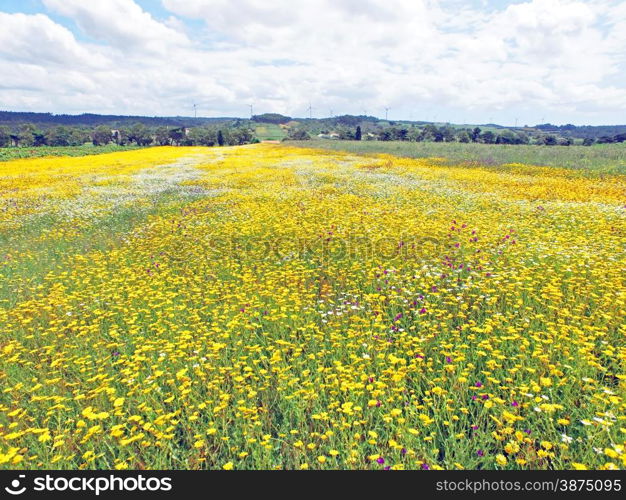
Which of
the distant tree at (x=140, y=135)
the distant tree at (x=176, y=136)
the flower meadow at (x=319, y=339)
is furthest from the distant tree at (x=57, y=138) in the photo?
the flower meadow at (x=319, y=339)

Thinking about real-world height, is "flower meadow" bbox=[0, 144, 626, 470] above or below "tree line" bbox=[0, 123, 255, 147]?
below

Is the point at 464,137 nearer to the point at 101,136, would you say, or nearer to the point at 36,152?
the point at 36,152

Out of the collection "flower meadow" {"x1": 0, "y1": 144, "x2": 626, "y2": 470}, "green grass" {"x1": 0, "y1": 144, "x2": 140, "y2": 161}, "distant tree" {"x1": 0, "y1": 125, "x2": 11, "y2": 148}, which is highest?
"distant tree" {"x1": 0, "y1": 125, "x2": 11, "y2": 148}

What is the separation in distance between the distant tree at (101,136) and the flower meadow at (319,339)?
130 metres

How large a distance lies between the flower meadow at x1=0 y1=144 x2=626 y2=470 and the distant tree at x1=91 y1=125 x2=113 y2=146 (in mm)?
129993

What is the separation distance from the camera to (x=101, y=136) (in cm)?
12462

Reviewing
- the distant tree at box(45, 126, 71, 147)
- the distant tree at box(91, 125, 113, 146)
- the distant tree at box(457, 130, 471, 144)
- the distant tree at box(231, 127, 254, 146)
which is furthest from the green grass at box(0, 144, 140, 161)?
the distant tree at box(457, 130, 471, 144)

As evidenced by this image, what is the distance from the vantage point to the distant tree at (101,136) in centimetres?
12328

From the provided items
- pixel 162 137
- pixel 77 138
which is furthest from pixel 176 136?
pixel 77 138

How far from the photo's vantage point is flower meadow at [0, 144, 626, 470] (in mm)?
3607

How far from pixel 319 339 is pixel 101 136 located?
145 meters

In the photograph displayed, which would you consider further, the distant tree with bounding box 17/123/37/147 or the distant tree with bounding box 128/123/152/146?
the distant tree with bounding box 128/123/152/146

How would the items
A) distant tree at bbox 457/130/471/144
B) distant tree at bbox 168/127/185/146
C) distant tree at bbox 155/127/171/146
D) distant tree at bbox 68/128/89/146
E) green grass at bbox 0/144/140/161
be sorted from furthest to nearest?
distant tree at bbox 168/127/185/146
distant tree at bbox 155/127/171/146
distant tree at bbox 68/128/89/146
distant tree at bbox 457/130/471/144
green grass at bbox 0/144/140/161

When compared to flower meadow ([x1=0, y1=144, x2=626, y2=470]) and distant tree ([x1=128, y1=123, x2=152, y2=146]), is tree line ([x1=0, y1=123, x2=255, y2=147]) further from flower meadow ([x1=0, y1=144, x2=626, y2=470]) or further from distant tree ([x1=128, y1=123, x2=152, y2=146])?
flower meadow ([x1=0, y1=144, x2=626, y2=470])
